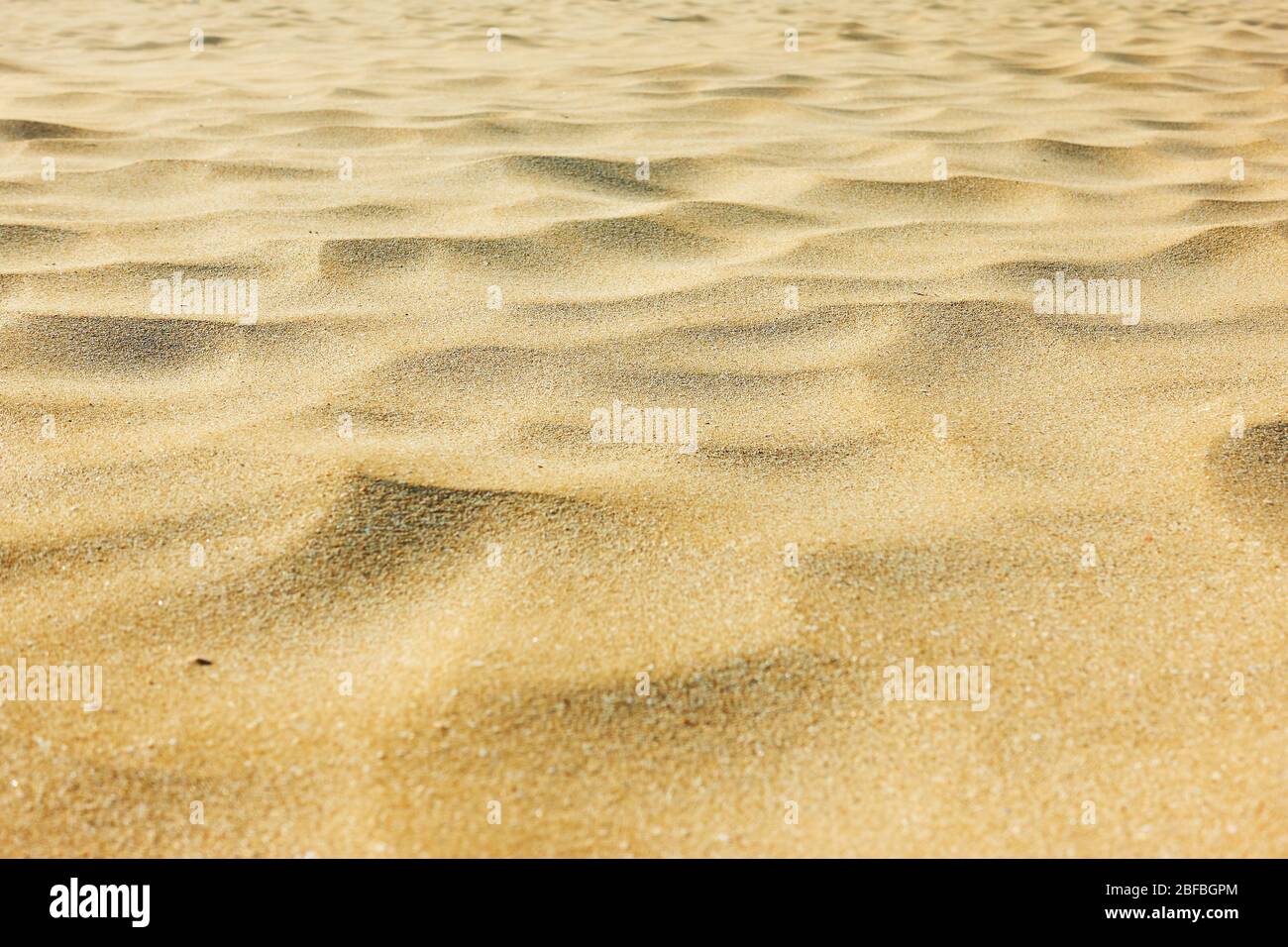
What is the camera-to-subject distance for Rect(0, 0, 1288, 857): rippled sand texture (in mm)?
1019

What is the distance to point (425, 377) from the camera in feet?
5.84

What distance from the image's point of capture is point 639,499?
1.45 m

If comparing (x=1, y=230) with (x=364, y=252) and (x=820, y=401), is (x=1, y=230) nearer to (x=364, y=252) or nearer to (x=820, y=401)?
(x=364, y=252)

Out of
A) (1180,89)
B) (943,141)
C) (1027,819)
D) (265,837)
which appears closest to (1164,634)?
(1027,819)

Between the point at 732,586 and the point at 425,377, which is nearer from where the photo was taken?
the point at 732,586

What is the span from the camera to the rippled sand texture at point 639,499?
1019mm

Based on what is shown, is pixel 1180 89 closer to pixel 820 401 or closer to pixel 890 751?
pixel 820 401

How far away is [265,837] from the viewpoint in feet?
3.17

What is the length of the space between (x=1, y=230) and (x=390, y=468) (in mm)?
1430

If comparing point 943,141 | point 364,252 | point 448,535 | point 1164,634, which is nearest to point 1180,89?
point 943,141
